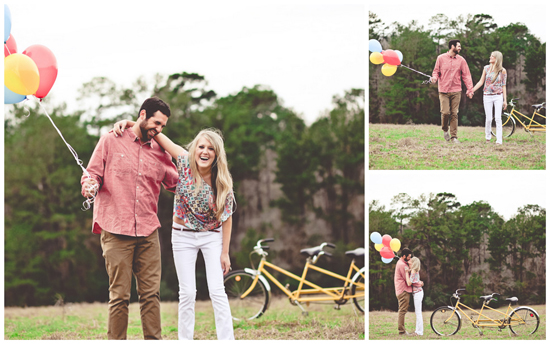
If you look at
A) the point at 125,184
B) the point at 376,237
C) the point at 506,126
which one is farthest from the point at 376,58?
the point at 125,184

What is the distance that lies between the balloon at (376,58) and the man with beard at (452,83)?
1.33 feet

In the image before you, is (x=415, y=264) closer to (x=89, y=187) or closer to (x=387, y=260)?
(x=387, y=260)

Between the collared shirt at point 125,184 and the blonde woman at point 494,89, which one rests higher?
the blonde woman at point 494,89

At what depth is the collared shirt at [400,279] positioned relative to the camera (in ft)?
12.1

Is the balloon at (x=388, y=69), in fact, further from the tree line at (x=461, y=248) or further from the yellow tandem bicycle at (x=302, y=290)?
the yellow tandem bicycle at (x=302, y=290)

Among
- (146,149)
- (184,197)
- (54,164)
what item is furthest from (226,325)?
(54,164)

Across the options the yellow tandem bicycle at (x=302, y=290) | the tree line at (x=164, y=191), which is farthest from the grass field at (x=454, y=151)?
the tree line at (x=164, y=191)

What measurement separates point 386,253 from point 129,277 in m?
1.83

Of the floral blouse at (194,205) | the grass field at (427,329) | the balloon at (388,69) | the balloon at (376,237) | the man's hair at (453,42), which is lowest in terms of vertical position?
the grass field at (427,329)

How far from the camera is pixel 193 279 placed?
308cm

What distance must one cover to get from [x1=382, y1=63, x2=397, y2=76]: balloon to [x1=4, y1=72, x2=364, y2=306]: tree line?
168 inches

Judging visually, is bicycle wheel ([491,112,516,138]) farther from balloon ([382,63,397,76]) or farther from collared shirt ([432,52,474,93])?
balloon ([382,63,397,76])

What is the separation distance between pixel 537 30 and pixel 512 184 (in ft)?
3.87

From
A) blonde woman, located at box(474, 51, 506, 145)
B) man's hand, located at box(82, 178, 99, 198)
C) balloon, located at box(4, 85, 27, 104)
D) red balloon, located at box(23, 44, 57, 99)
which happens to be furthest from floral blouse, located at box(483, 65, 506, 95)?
balloon, located at box(4, 85, 27, 104)
